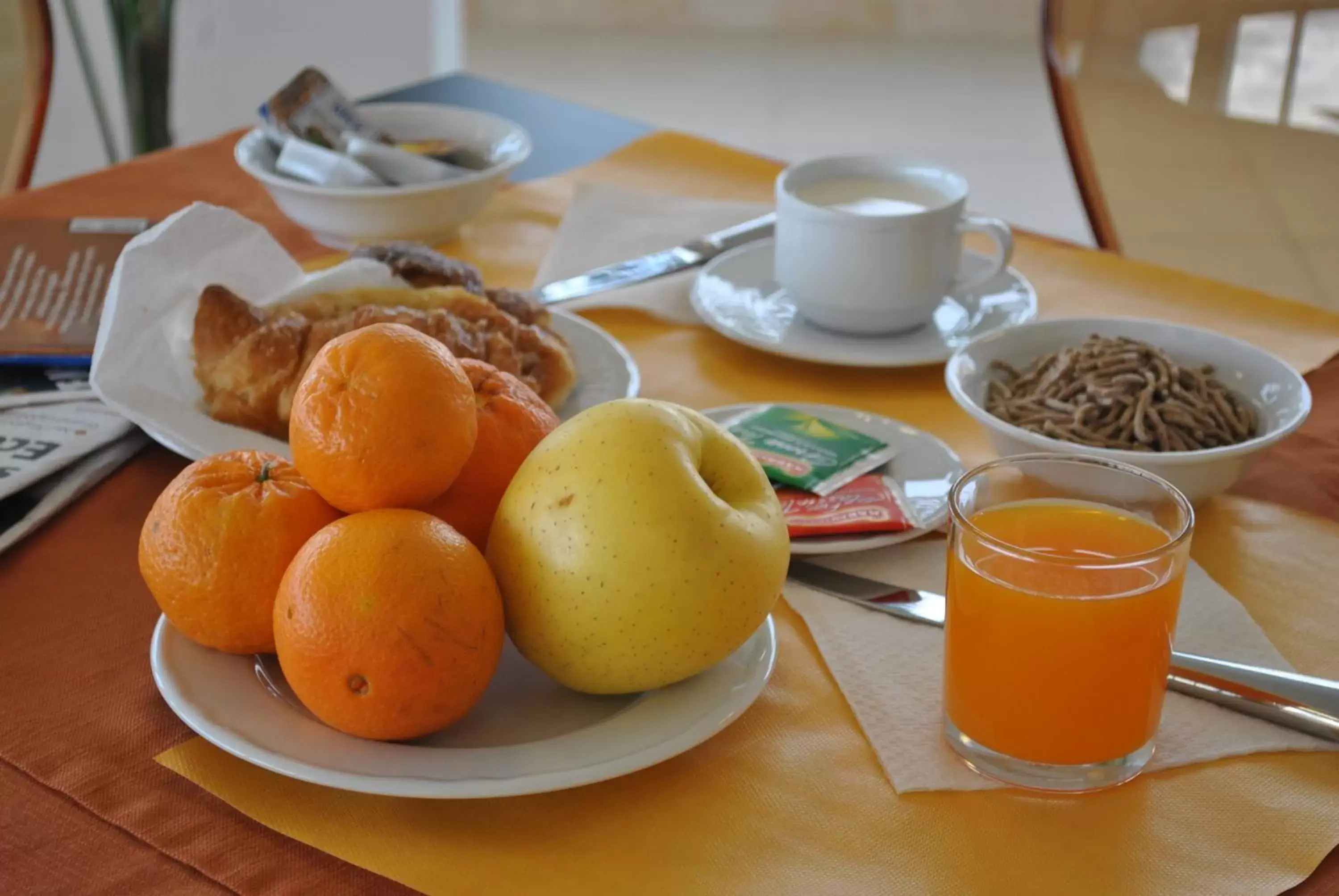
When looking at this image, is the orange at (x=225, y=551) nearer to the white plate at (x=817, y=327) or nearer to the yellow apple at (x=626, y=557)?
the yellow apple at (x=626, y=557)

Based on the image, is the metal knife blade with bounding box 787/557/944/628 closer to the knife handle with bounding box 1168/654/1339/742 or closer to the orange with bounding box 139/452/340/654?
the knife handle with bounding box 1168/654/1339/742

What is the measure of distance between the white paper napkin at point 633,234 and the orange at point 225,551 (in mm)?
567

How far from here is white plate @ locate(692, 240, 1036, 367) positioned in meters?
1.06

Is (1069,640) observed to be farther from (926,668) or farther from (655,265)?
(655,265)

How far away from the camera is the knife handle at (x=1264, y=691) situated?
633mm

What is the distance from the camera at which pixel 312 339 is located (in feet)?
2.98

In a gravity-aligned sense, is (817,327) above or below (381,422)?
below

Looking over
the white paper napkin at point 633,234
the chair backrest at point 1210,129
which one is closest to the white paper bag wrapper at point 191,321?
the white paper napkin at point 633,234

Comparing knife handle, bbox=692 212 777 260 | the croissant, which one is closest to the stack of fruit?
the croissant

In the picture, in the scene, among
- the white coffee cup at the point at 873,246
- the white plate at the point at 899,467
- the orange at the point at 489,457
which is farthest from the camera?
the white coffee cup at the point at 873,246

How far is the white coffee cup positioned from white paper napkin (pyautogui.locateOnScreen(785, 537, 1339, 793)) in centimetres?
33

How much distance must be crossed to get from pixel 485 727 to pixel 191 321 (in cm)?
47

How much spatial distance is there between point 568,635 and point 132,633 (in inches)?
11.0

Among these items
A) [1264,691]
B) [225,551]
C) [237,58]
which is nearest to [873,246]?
[1264,691]
